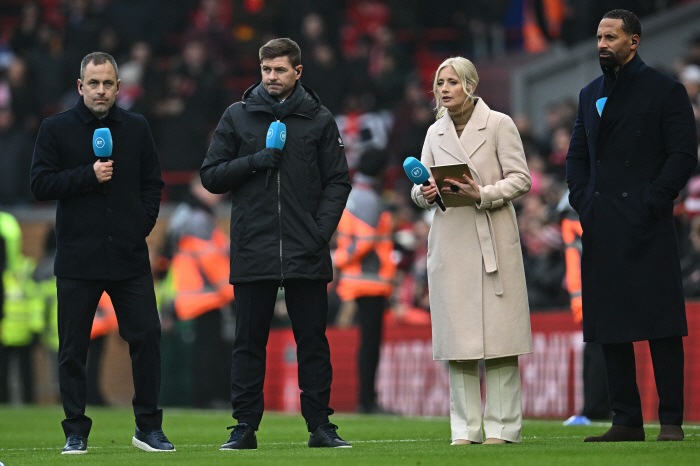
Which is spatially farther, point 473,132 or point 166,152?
point 166,152

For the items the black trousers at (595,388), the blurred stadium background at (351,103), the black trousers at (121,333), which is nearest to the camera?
the black trousers at (121,333)

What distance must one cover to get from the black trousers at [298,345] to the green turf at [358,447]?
11.7 inches

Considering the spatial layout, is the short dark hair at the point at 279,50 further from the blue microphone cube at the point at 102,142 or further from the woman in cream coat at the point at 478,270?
the blue microphone cube at the point at 102,142

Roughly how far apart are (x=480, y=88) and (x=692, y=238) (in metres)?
9.70

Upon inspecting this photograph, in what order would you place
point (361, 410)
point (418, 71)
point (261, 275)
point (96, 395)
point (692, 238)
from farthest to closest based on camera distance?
point (418, 71) → point (96, 395) → point (361, 410) → point (692, 238) → point (261, 275)

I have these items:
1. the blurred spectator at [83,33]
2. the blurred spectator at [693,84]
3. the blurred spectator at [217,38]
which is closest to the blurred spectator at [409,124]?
the blurred spectator at [217,38]

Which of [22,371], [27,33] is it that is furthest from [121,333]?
[27,33]

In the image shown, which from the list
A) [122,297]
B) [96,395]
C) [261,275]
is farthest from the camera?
[96,395]

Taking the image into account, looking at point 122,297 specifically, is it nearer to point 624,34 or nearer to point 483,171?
point 483,171

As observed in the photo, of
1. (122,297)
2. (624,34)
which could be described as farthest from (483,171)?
(122,297)

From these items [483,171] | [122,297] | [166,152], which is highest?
[166,152]

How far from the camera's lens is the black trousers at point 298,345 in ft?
25.1

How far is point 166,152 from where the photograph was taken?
2033 centimetres

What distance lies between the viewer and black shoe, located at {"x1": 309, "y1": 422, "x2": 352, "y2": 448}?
25.0 feet
